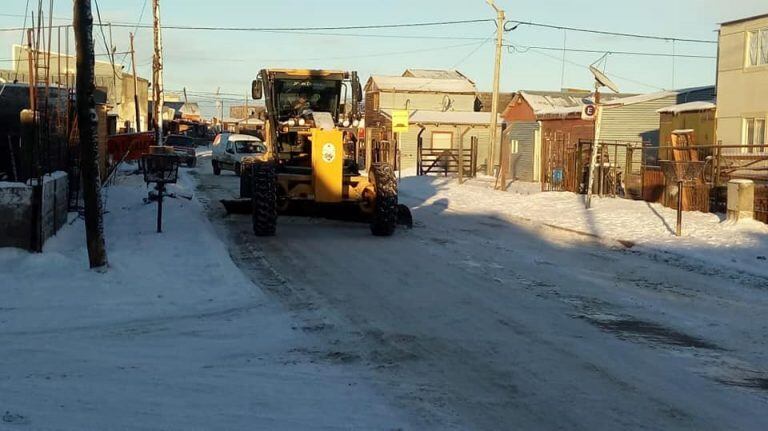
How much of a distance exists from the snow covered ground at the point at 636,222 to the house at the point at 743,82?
595 centimetres

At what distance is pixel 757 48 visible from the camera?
2556 cm

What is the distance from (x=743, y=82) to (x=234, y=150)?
775 inches

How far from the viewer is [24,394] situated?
576cm

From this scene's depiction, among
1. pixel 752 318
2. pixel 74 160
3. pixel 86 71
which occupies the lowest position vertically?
pixel 752 318

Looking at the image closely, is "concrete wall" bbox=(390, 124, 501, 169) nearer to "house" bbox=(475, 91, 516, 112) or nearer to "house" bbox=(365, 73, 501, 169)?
"house" bbox=(365, 73, 501, 169)

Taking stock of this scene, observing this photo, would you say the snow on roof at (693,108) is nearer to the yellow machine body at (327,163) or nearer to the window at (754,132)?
the window at (754,132)

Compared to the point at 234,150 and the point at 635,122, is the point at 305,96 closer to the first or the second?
the point at 234,150

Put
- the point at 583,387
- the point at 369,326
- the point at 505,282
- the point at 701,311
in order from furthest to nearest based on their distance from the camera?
the point at 505,282, the point at 701,311, the point at 369,326, the point at 583,387

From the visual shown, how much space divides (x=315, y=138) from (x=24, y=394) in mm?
10408

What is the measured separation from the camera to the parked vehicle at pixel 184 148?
134ft

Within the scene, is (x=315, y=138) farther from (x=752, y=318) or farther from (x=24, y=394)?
(x=24, y=394)

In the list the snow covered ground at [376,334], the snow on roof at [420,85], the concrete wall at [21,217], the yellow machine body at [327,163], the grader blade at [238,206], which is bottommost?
→ the snow covered ground at [376,334]


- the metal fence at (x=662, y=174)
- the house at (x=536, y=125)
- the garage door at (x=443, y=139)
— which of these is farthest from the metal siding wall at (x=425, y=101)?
the metal fence at (x=662, y=174)

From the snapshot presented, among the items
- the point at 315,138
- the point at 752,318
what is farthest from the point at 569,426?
the point at 315,138
